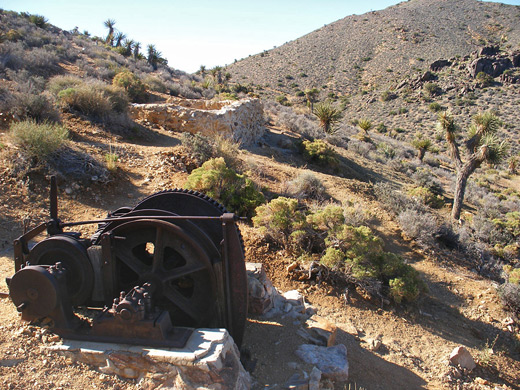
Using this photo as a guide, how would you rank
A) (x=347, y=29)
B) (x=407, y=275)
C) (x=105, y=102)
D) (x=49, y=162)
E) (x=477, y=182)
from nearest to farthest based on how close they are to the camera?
(x=407, y=275) < (x=49, y=162) < (x=105, y=102) < (x=477, y=182) < (x=347, y=29)

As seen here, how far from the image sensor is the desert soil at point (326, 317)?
3.15 m

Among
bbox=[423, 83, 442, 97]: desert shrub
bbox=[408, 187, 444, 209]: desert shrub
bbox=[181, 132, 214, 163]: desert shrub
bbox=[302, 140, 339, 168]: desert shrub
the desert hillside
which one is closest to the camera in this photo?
the desert hillside

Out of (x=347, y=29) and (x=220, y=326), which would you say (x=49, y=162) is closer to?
(x=220, y=326)

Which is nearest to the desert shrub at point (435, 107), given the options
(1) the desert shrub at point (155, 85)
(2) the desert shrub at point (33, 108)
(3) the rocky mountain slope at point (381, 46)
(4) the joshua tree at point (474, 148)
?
(3) the rocky mountain slope at point (381, 46)

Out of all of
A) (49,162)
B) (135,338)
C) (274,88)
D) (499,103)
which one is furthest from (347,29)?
Answer: (135,338)

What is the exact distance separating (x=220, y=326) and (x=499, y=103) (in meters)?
42.5

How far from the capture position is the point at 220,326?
3.55m

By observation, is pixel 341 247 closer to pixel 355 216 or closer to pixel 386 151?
pixel 355 216

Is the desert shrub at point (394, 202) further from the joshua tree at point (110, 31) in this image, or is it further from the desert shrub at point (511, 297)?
the joshua tree at point (110, 31)

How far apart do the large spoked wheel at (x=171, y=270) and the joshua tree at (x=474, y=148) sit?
1178 cm

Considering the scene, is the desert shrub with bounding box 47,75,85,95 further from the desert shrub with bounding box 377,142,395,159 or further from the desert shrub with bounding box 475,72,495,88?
the desert shrub with bounding box 475,72,495,88

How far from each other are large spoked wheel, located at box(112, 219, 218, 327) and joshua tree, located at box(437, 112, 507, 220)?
464 inches

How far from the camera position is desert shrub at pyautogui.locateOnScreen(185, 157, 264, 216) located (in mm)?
7680

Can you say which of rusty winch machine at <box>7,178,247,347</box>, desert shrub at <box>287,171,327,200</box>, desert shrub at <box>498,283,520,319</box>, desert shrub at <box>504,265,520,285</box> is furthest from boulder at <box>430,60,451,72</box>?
rusty winch machine at <box>7,178,247,347</box>
